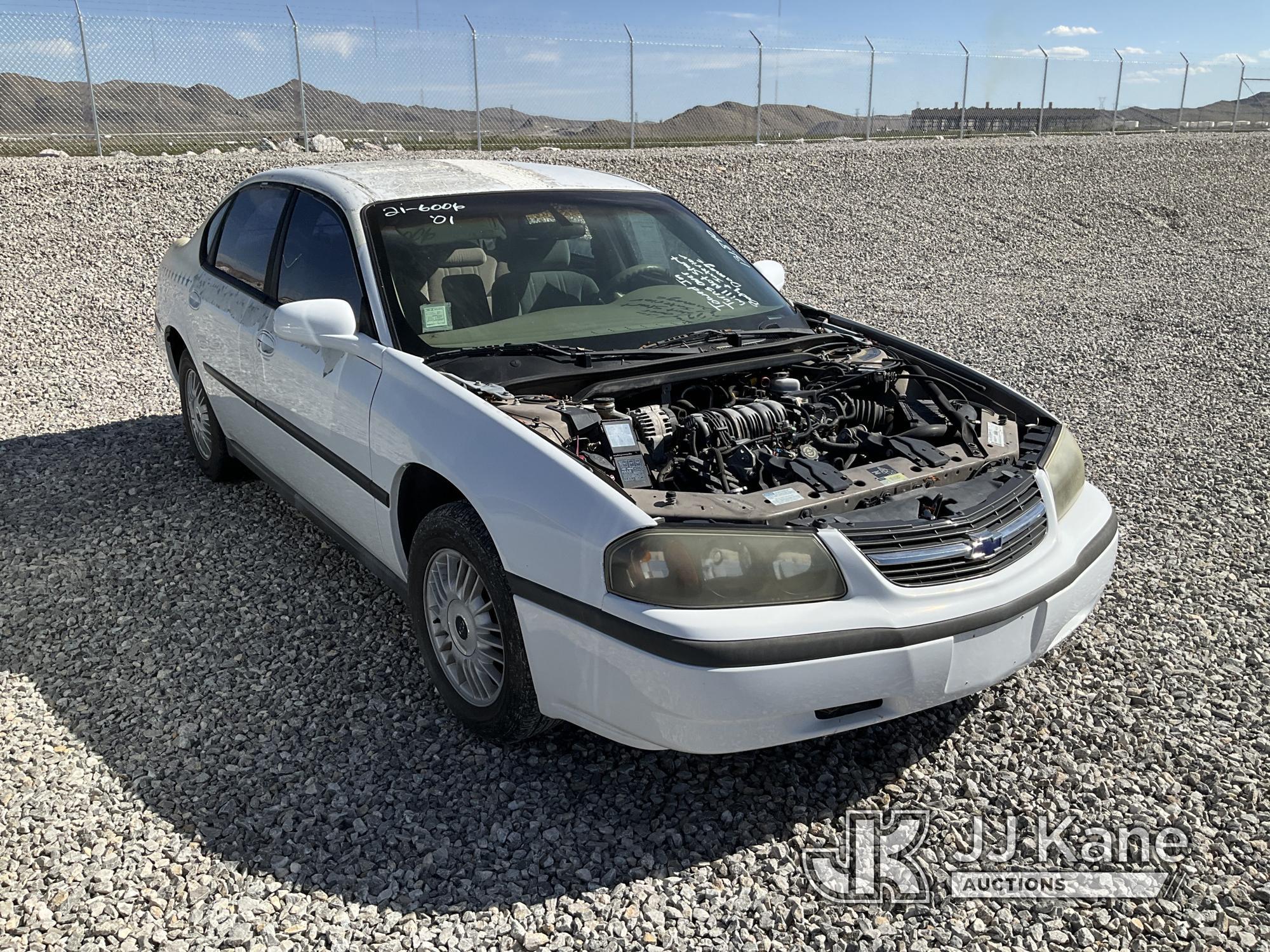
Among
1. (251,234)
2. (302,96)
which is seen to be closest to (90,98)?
(302,96)

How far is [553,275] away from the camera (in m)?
4.02

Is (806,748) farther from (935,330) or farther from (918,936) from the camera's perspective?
(935,330)

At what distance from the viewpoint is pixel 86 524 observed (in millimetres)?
5000

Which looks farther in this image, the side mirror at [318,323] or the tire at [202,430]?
the tire at [202,430]

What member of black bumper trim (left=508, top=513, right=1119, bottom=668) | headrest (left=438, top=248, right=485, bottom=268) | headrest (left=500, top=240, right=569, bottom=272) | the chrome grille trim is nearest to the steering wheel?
headrest (left=500, top=240, right=569, bottom=272)

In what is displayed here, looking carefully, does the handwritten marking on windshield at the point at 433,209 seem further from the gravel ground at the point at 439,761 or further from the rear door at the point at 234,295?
the gravel ground at the point at 439,761

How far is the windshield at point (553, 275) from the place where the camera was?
12.2 feet

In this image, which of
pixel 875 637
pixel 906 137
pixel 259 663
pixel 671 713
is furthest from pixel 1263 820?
pixel 906 137

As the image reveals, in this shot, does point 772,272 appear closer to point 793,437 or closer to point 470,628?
point 793,437

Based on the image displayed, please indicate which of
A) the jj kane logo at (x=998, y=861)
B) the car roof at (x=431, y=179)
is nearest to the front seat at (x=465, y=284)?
the car roof at (x=431, y=179)

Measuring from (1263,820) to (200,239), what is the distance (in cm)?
530

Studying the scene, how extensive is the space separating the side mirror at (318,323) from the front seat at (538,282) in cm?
54

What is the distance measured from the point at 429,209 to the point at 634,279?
866 mm

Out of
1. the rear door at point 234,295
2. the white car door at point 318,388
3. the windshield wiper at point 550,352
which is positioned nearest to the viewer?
the windshield wiper at point 550,352
